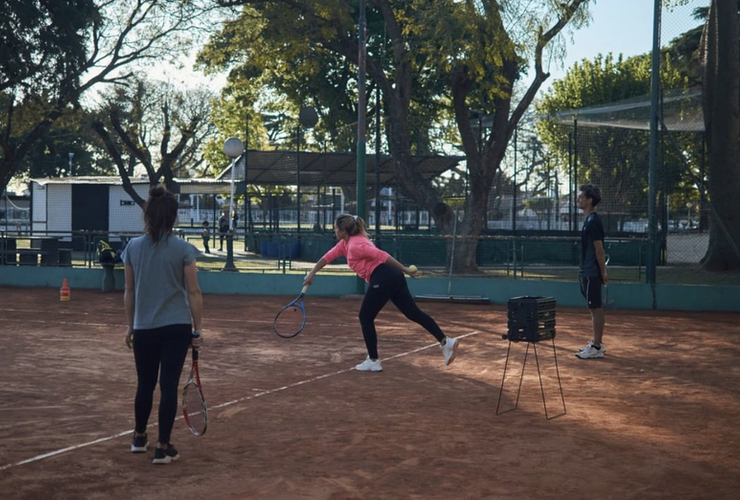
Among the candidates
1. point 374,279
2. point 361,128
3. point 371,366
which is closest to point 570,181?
point 361,128

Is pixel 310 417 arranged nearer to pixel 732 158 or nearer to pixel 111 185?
pixel 732 158

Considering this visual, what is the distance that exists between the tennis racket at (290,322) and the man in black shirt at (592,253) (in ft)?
14.0

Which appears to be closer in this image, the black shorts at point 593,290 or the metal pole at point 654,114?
the black shorts at point 593,290

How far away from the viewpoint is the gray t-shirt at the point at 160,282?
614 centimetres

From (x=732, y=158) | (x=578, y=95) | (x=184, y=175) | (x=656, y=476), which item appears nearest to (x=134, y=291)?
(x=656, y=476)

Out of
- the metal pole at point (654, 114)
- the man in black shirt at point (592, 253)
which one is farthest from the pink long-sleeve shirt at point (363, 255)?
the metal pole at point (654, 114)

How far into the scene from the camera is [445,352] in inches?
404

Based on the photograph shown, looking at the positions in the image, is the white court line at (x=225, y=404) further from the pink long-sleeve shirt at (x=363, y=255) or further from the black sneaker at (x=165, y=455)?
the pink long-sleeve shirt at (x=363, y=255)

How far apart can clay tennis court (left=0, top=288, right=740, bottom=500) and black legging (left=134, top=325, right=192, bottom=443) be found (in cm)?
40

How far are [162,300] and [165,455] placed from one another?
1105 mm

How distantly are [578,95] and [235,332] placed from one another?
39.8 metres

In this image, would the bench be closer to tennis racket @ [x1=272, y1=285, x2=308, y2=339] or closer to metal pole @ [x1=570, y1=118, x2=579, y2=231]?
tennis racket @ [x1=272, y1=285, x2=308, y2=339]

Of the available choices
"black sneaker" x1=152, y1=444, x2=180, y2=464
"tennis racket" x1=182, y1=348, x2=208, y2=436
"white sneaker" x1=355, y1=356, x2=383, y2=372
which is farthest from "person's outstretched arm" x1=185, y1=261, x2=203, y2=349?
"white sneaker" x1=355, y1=356, x2=383, y2=372

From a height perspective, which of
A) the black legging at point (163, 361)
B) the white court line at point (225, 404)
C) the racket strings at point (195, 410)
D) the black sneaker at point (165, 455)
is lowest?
the white court line at point (225, 404)
